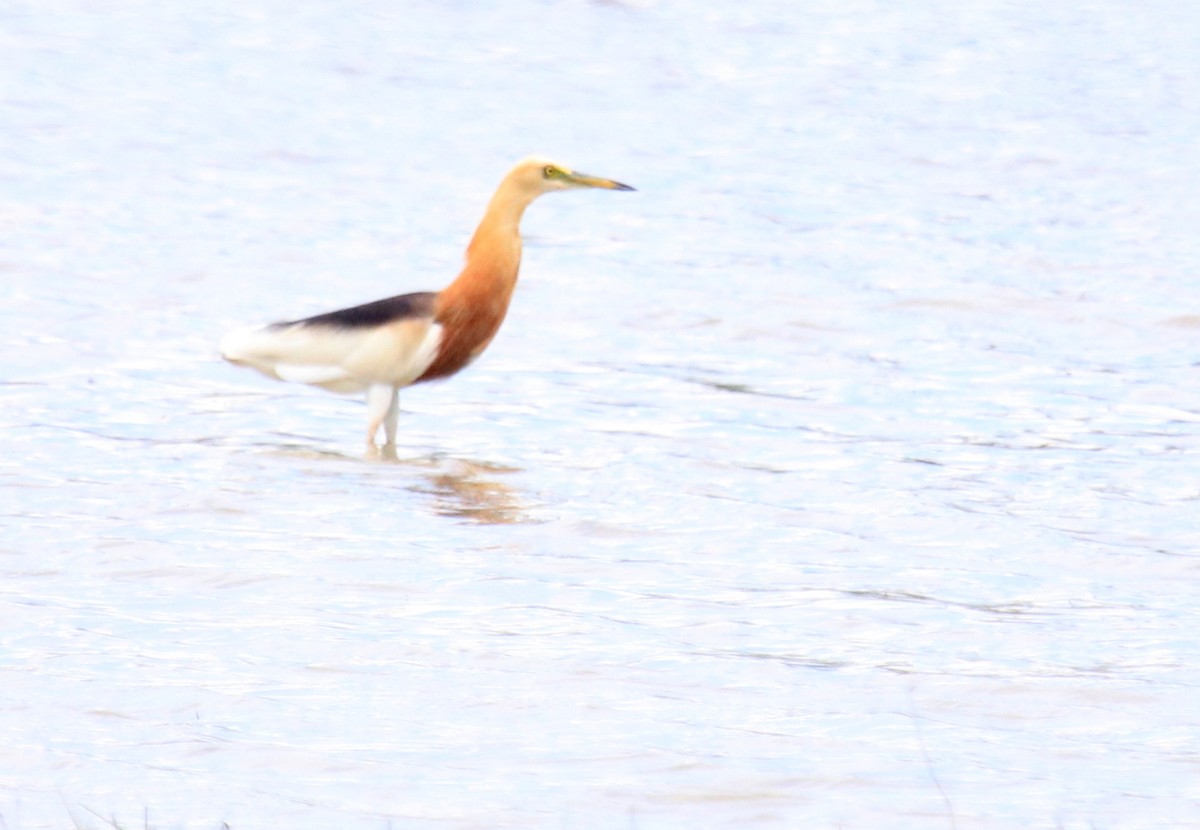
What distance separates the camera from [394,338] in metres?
9.68

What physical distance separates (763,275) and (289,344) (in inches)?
238

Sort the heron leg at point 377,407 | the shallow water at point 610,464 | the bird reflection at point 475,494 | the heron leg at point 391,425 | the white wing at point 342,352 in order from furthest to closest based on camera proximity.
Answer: the heron leg at point 391,425 → the heron leg at point 377,407 → the white wing at point 342,352 → the bird reflection at point 475,494 → the shallow water at point 610,464

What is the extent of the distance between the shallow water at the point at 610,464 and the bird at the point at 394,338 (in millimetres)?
337

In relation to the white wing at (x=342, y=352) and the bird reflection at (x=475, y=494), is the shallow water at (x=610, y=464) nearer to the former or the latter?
the bird reflection at (x=475, y=494)

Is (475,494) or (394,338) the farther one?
(394,338)

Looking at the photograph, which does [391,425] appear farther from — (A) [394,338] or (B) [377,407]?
(A) [394,338]

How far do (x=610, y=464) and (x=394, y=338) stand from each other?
105cm

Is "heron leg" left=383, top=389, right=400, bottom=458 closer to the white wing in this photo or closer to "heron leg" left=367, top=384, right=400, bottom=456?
"heron leg" left=367, top=384, right=400, bottom=456

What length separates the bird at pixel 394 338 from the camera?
383 inches

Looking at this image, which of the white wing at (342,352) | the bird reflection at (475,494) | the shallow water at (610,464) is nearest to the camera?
the shallow water at (610,464)

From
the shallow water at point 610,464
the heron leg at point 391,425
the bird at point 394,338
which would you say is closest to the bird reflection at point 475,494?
the shallow water at point 610,464

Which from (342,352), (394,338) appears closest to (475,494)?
(394,338)

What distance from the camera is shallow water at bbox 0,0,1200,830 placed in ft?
19.1

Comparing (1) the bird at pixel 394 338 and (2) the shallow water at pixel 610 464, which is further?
(1) the bird at pixel 394 338
